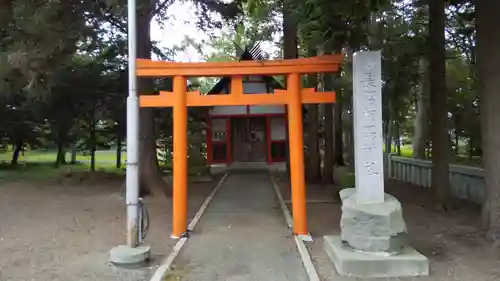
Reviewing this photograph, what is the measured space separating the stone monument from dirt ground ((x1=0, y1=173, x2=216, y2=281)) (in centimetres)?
260

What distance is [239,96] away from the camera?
337 inches

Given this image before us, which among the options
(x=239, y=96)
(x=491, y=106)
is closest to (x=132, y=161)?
(x=239, y=96)

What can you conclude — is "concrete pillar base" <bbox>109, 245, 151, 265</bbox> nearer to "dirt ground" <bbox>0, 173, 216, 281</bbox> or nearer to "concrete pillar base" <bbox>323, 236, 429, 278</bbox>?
"dirt ground" <bbox>0, 173, 216, 281</bbox>

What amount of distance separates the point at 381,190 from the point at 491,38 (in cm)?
337

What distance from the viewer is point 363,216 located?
6.43 metres

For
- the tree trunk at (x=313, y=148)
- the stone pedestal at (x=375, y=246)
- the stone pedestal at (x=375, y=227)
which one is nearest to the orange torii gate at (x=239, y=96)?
the stone pedestal at (x=375, y=246)

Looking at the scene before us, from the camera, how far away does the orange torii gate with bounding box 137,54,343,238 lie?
Result: 27.8 ft

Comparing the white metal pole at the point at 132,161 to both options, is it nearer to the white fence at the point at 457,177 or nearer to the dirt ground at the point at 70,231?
the dirt ground at the point at 70,231

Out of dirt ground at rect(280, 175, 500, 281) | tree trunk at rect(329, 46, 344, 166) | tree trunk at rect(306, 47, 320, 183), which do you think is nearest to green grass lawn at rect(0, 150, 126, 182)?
tree trunk at rect(306, 47, 320, 183)

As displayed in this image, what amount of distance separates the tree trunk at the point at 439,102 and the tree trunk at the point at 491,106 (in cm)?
307

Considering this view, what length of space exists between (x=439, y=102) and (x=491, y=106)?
3490 mm

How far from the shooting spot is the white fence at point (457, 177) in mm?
12562

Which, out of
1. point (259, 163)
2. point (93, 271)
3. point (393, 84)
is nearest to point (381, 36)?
point (393, 84)

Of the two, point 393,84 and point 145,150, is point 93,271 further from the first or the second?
point 393,84
